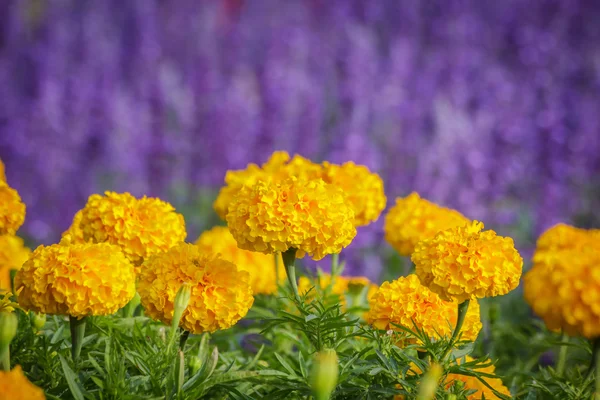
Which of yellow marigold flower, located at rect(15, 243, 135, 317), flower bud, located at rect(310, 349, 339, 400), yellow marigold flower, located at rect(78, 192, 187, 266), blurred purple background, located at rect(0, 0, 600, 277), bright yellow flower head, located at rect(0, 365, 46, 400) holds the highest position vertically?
blurred purple background, located at rect(0, 0, 600, 277)

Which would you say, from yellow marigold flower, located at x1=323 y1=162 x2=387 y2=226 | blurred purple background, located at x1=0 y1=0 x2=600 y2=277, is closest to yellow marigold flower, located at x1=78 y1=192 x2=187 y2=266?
yellow marigold flower, located at x1=323 y1=162 x2=387 y2=226

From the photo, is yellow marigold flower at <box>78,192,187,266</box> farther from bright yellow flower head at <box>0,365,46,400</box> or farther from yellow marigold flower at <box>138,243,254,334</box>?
bright yellow flower head at <box>0,365,46,400</box>

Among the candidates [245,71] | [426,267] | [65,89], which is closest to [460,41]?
[245,71]

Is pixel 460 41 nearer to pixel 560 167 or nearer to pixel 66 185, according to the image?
pixel 560 167

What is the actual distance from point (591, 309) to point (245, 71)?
3.06 meters

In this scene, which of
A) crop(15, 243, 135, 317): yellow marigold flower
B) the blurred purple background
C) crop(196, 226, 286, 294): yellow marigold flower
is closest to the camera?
crop(15, 243, 135, 317): yellow marigold flower

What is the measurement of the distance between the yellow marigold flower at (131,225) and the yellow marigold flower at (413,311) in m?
0.28

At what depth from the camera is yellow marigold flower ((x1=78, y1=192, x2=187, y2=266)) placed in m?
0.95

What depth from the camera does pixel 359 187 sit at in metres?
1.09

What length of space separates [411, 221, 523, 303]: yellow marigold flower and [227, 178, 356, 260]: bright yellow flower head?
0.10 metres

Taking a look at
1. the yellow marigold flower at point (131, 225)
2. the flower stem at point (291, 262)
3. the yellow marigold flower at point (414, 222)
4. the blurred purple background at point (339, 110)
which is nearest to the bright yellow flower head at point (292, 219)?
the flower stem at point (291, 262)

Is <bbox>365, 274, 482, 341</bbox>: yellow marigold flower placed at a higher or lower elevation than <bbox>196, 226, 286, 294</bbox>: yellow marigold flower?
lower

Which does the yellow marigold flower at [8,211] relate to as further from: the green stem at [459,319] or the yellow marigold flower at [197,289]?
the green stem at [459,319]

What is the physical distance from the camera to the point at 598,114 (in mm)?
3141
